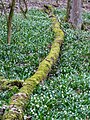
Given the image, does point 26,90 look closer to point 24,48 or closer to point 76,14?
point 24,48

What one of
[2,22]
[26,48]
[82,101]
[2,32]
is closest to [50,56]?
[26,48]

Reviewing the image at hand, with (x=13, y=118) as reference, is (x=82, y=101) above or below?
below

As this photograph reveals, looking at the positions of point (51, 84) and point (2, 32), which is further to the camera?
point (2, 32)

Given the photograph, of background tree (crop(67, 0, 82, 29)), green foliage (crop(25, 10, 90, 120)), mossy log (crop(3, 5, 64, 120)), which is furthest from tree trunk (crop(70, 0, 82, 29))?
mossy log (crop(3, 5, 64, 120))

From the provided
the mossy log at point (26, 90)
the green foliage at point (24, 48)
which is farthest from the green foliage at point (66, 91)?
the green foliage at point (24, 48)

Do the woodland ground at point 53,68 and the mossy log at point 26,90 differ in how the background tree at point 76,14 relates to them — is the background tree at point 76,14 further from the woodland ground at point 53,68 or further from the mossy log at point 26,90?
the mossy log at point 26,90

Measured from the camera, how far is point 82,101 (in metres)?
9.26

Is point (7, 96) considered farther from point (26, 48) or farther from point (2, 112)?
point (26, 48)

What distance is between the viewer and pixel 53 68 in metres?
12.7

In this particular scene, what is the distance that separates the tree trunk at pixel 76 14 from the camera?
2167cm

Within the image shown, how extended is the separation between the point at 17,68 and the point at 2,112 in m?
5.32

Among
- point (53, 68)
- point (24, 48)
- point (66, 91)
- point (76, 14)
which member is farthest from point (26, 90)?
point (76, 14)

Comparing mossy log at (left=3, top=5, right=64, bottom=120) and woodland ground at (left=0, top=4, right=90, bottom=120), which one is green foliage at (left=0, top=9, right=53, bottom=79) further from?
mossy log at (left=3, top=5, right=64, bottom=120)

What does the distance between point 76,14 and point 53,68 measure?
9.92m
